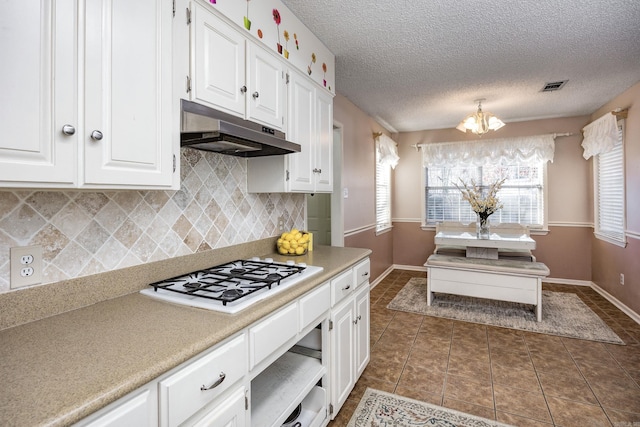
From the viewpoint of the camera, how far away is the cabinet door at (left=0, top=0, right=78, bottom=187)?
0.79 metres

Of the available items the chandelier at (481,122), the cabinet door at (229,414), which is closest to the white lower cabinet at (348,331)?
the cabinet door at (229,414)

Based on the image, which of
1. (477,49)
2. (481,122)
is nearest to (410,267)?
(481,122)

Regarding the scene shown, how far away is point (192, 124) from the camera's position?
1.29 m

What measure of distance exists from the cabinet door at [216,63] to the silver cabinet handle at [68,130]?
506 mm

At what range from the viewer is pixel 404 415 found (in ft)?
6.33

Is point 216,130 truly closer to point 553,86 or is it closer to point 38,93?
point 38,93

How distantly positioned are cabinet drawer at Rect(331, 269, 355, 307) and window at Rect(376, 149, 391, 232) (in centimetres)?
298

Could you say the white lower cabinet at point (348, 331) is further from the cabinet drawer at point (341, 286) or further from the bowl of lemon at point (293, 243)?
the bowl of lemon at point (293, 243)

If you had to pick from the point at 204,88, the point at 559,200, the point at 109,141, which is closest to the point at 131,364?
the point at 109,141

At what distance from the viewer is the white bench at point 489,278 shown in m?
3.32

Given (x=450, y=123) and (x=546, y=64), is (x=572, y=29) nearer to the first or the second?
(x=546, y=64)

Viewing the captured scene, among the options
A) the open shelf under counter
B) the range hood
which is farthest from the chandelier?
the open shelf under counter

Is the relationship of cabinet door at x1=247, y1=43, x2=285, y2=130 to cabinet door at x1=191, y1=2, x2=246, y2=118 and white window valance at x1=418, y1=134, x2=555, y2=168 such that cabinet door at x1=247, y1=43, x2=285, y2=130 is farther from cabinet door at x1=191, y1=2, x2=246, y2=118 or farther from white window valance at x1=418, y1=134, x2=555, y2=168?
white window valance at x1=418, y1=134, x2=555, y2=168

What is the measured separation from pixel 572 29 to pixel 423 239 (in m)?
3.68
